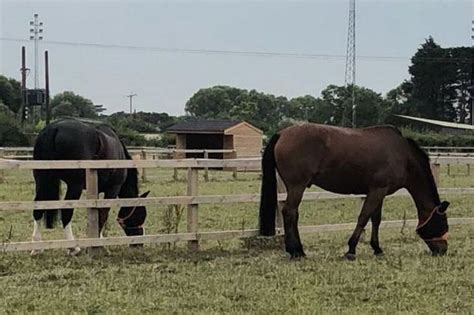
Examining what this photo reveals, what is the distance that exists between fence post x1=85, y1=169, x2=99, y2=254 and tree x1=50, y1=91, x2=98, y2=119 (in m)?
68.6

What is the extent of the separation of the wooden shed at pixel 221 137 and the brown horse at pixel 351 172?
25.7 m

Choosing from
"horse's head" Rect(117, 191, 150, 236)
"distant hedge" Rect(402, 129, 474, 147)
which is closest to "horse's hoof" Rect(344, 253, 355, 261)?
"horse's head" Rect(117, 191, 150, 236)

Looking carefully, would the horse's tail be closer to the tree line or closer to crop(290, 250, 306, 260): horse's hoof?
crop(290, 250, 306, 260): horse's hoof

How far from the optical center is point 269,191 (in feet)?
25.2

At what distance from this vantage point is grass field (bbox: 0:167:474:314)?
5.23m

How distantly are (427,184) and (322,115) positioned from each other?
58.3 metres

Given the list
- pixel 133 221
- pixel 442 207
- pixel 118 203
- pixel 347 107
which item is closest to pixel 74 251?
Result: pixel 118 203

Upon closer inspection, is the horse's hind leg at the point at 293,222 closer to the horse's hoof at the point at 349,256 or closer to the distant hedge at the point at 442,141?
the horse's hoof at the point at 349,256

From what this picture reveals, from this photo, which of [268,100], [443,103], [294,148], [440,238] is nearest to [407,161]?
[440,238]

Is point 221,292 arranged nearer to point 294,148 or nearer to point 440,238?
point 294,148

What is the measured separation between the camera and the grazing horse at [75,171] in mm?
7734

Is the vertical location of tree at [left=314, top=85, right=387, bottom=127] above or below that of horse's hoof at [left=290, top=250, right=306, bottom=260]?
above

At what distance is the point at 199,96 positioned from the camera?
9262cm

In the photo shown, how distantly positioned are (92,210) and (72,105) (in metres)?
76.2
